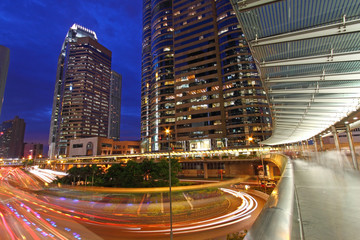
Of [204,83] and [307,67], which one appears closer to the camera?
[307,67]

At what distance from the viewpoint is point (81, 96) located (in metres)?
154

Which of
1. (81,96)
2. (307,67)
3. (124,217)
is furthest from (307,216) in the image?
(81,96)

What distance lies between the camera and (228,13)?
258 ft

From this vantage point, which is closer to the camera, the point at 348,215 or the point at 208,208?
the point at 348,215

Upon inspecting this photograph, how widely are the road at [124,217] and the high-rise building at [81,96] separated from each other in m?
130

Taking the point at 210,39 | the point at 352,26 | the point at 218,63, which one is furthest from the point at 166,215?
the point at 210,39

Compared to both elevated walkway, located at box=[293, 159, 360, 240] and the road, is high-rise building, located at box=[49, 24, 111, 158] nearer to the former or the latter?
the road

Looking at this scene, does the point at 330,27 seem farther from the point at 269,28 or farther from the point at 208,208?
the point at 208,208

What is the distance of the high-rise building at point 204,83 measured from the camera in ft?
236

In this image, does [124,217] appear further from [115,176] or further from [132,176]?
[115,176]

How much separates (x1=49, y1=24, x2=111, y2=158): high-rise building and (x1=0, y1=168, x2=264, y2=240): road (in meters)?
130

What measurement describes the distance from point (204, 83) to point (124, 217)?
220 feet

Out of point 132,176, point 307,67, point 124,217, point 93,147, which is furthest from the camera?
point 93,147

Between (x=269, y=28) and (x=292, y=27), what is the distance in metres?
1.08
